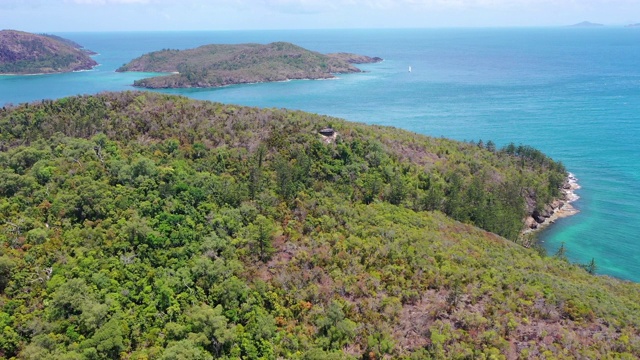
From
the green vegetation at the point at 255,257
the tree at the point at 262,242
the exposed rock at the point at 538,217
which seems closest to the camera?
the green vegetation at the point at 255,257

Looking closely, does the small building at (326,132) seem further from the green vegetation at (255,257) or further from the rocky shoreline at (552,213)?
the rocky shoreline at (552,213)

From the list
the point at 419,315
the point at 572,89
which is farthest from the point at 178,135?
the point at 572,89

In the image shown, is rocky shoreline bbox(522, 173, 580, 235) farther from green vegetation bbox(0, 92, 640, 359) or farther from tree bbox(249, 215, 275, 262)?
tree bbox(249, 215, 275, 262)

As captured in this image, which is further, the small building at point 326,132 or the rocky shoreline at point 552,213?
the rocky shoreline at point 552,213

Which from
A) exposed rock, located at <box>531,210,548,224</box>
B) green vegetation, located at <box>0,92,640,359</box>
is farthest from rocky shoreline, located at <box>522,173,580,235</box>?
green vegetation, located at <box>0,92,640,359</box>

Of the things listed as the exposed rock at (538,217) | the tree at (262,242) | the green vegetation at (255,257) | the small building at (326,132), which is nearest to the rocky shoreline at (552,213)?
the exposed rock at (538,217)

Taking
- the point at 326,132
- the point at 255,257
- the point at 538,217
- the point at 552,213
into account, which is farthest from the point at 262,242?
the point at 552,213

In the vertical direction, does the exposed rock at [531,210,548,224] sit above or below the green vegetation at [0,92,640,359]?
below
